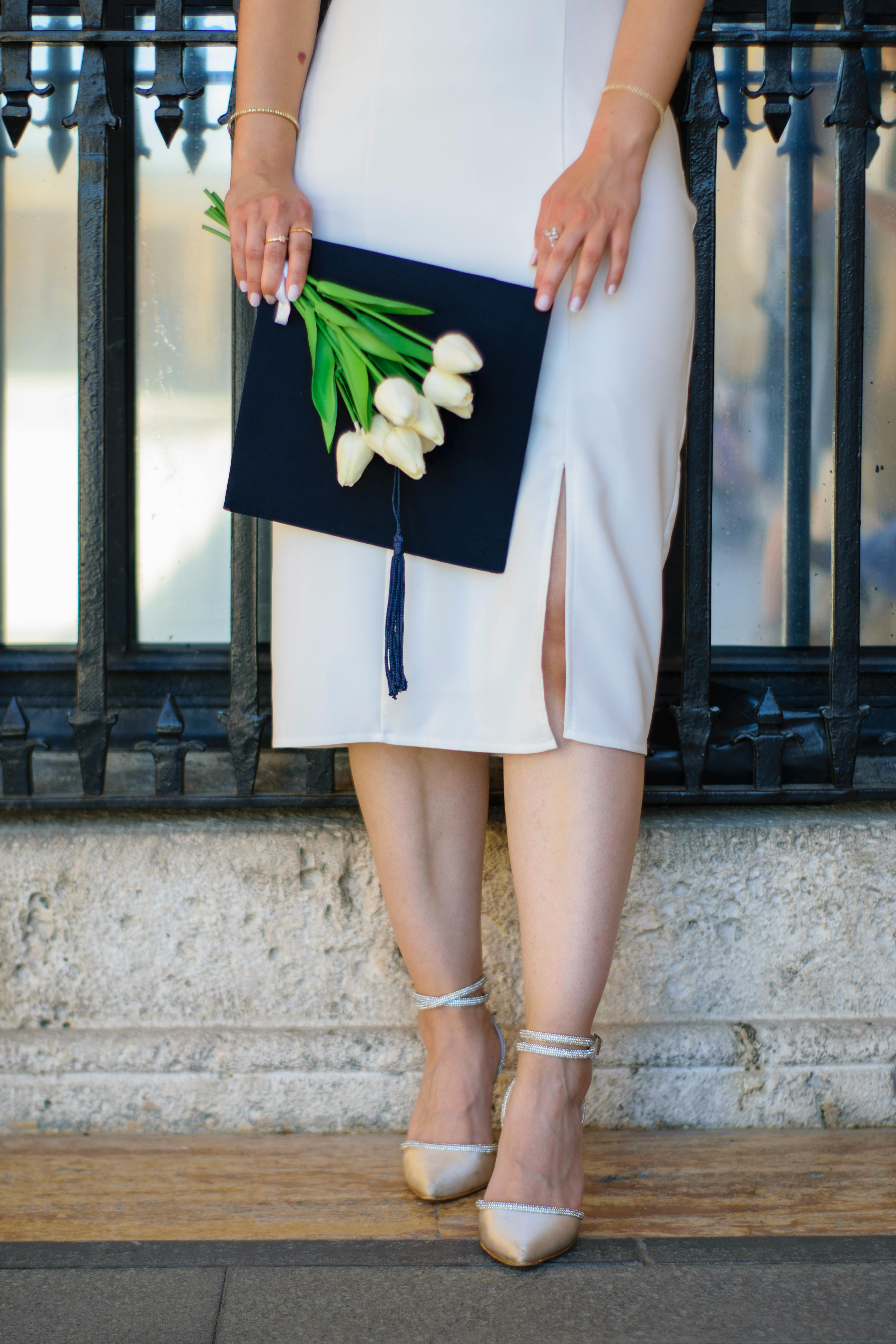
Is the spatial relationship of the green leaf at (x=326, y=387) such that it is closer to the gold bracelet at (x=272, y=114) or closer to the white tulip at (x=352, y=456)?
the white tulip at (x=352, y=456)

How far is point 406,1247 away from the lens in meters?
1.31

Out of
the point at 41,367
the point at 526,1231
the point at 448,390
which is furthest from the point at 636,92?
the point at 41,367

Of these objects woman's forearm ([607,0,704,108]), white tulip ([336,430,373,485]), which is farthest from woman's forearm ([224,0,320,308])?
woman's forearm ([607,0,704,108])

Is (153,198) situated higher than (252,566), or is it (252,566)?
(153,198)

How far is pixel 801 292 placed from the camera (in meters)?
2.27

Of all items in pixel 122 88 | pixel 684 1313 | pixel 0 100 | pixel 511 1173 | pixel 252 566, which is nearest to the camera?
pixel 684 1313

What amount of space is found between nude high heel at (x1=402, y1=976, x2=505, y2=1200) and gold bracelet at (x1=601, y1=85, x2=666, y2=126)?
134cm

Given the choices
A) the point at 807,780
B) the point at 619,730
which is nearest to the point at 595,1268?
the point at 619,730

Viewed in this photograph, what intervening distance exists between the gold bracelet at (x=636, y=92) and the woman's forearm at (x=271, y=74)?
1.38 ft

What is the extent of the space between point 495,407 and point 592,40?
0.49m

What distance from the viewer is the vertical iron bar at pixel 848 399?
5.47 feet

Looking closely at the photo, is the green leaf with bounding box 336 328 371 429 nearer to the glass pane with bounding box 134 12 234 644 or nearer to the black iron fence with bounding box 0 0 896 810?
the black iron fence with bounding box 0 0 896 810

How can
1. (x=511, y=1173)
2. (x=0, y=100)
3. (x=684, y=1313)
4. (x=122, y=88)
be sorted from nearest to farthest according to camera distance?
(x=684, y=1313) < (x=511, y=1173) < (x=0, y=100) < (x=122, y=88)

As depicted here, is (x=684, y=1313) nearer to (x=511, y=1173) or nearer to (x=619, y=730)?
(x=511, y=1173)
